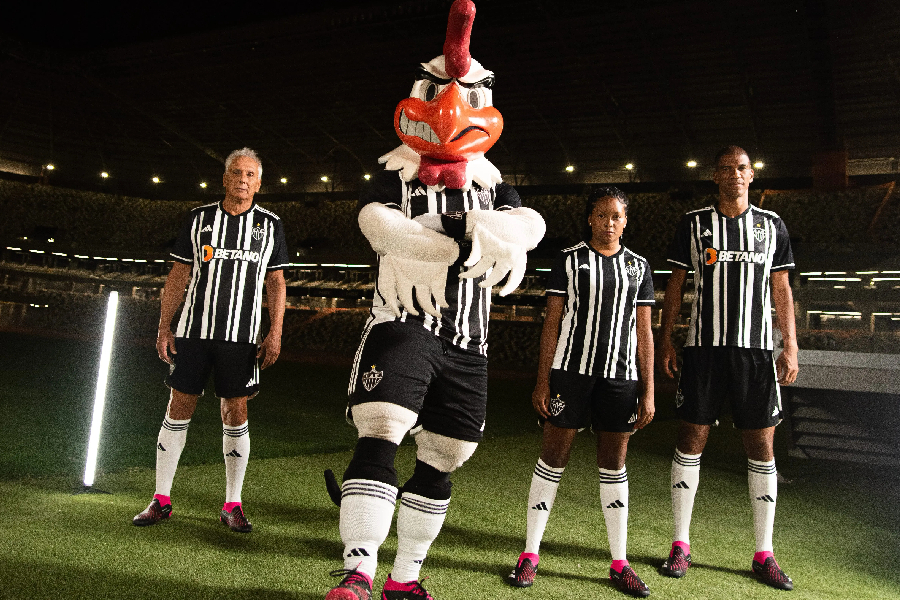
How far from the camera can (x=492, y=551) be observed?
2771 mm

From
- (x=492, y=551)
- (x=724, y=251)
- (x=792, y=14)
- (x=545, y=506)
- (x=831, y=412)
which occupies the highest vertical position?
(x=792, y=14)

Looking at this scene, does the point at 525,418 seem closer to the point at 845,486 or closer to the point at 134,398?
the point at 845,486

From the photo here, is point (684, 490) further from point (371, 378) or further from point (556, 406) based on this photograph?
point (371, 378)

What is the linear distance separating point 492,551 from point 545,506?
36 cm

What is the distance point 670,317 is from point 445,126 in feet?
4.83

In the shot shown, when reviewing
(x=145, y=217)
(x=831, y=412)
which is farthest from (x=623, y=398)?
(x=145, y=217)

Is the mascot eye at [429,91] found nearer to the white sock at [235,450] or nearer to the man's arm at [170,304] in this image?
the man's arm at [170,304]

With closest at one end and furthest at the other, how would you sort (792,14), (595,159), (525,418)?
(525,418), (792,14), (595,159)

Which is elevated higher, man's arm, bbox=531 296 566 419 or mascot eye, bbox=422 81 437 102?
mascot eye, bbox=422 81 437 102

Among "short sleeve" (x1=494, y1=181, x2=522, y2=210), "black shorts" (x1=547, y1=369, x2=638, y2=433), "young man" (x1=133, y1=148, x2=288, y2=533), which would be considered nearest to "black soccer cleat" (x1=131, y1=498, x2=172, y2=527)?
"young man" (x1=133, y1=148, x2=288, y2=533)

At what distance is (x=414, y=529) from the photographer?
1893 millimetres

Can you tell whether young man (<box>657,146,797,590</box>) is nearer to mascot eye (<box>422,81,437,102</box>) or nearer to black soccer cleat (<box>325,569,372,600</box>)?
mascot eye (<box>422,81,437,102</box>)

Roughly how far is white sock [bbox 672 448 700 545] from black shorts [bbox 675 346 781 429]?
0.58 ft

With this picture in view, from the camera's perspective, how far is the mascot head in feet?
6.16
